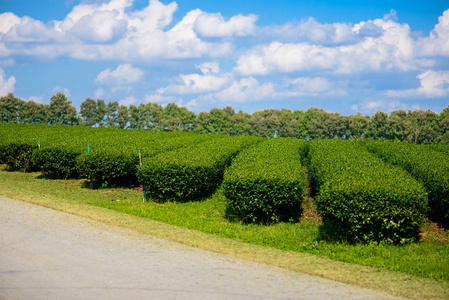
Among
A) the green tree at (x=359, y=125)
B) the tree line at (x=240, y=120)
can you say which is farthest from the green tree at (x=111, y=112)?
the green tree at (x=359, y=125)

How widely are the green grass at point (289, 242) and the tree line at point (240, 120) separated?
66491 mm

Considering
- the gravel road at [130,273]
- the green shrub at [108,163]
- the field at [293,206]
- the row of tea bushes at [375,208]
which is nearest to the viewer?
the gravel road at [130,273]

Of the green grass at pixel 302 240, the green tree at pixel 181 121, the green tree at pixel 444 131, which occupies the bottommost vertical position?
the green grass at pixel 302 240

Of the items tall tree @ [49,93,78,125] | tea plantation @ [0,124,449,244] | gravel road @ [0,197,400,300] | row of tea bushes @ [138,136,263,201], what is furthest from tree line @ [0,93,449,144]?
gravel road @ [0,197,400,300]

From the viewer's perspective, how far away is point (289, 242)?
998 cm

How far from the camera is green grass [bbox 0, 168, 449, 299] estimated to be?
7.20 metres

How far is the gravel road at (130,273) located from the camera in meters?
5.92

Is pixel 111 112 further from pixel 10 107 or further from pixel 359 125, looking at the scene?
pixel 359 125

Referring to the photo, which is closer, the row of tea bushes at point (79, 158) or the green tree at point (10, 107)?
the row of tea bushes at point (79, 158)

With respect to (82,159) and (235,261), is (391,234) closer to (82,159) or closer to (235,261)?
(235,261)

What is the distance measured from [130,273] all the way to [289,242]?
4668 millimetres

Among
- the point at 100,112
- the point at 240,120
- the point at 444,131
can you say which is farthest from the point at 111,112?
the point at 444,131

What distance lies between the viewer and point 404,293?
6359 mm

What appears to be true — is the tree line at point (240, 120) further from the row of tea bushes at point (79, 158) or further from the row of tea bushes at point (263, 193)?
the row of tea bushes at point (263, 193)
